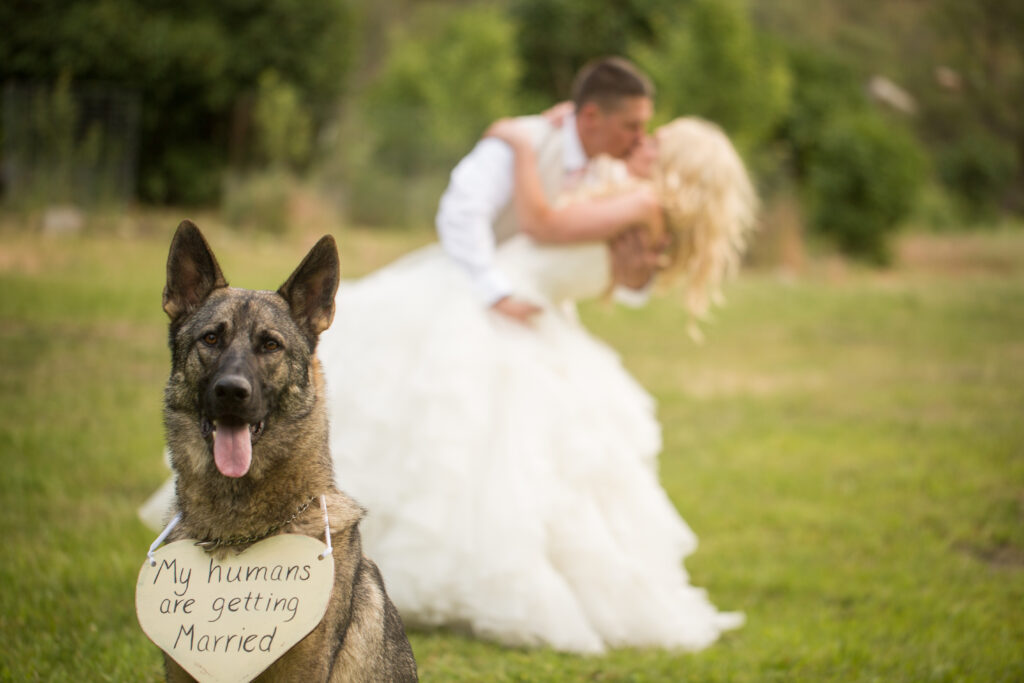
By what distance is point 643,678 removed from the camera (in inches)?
157

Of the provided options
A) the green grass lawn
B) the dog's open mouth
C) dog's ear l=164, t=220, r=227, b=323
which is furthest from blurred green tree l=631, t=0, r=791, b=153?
the dog's open mouth

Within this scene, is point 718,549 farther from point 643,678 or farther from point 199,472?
point 199,472

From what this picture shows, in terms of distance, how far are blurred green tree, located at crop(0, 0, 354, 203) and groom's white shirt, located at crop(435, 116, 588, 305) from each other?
49.9 ft

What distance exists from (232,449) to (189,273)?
57cm

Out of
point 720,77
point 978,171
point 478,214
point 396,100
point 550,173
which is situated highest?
point 550,173

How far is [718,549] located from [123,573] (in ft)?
11.7

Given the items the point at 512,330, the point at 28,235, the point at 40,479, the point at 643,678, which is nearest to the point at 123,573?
the point at 40,479

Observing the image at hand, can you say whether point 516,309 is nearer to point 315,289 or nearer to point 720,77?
point 315,289

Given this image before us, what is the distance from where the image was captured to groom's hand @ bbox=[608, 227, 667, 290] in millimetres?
4930

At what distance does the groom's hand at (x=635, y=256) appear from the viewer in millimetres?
4930

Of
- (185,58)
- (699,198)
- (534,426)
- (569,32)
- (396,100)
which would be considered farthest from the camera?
(569,32)

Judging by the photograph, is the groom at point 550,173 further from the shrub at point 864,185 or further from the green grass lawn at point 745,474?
the shrub at point 864,185

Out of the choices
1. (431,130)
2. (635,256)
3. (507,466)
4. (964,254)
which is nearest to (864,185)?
(964,254)

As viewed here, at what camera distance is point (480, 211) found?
15.3 ft
